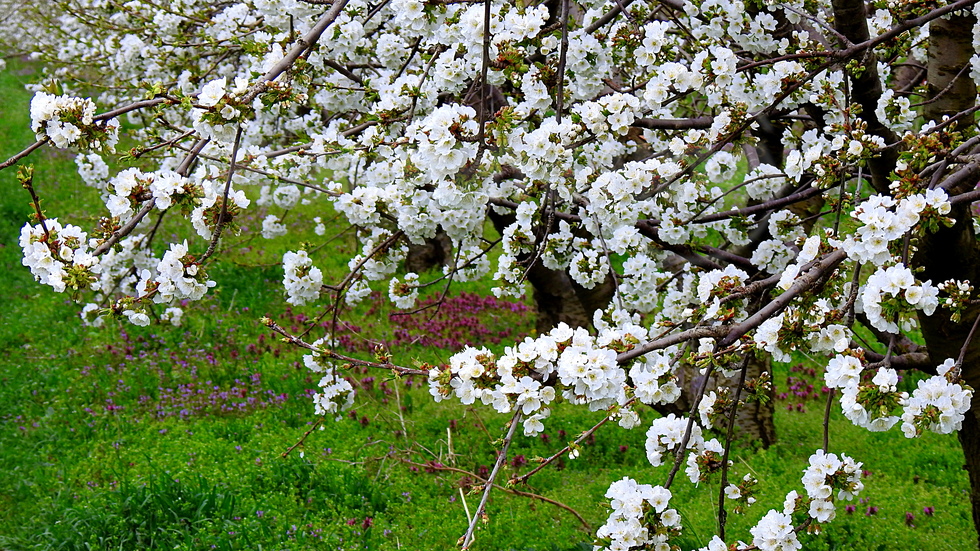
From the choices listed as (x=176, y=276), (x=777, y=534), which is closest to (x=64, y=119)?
(x=176, y=276)

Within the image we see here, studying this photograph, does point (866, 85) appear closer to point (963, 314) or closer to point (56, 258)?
point (963, 314)

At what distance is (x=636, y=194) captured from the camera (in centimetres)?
329

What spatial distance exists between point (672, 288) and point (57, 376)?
4214 mm

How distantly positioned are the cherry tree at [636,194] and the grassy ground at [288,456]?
2.08 feet

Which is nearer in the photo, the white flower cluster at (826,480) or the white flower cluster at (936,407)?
the white flower cluster at (936,407)

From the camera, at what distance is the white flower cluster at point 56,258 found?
6.57ft

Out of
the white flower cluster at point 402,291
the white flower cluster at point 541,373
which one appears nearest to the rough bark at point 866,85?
the white flower cluster at point 541,373

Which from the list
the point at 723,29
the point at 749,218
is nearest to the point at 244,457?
the point at 749,218

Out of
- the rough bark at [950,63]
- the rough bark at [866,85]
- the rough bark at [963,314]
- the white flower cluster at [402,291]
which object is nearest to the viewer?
the rough bark at [963,314]

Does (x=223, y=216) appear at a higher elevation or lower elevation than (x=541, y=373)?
higher

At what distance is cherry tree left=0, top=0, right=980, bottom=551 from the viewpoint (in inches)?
78.2

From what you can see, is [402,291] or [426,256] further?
[426,256]

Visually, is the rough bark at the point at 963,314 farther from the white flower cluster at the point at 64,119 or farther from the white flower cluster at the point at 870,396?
the white flower cluster at the point at 64,119

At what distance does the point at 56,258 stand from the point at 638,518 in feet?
5.61
